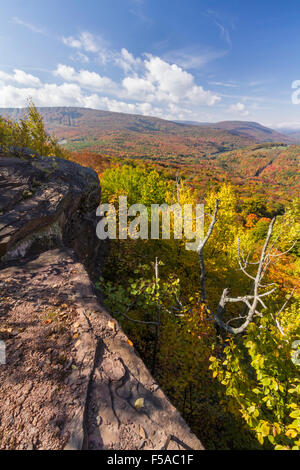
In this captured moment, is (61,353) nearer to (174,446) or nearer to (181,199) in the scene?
(174,446)

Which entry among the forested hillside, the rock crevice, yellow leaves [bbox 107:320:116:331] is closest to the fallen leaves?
the rock crevice

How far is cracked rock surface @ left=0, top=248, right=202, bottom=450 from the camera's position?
2543mm

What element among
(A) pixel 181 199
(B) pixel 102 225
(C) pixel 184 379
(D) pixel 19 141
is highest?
(D) pixel 19 141

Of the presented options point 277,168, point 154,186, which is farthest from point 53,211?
point 277,168

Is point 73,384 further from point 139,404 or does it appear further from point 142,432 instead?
point 142,432

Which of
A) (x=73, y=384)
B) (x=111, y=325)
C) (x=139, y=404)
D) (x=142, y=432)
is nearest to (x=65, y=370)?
(x=73, y=384)

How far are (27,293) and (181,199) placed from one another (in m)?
11.5

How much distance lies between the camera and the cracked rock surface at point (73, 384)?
2543mm

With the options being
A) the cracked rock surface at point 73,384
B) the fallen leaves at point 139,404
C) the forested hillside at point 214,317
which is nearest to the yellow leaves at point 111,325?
the cracked rock surface at point 73,384

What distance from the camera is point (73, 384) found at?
2.99m

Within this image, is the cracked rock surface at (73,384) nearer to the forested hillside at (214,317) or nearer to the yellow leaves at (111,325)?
the yellow leaves at (111,325)

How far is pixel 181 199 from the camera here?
14055mm

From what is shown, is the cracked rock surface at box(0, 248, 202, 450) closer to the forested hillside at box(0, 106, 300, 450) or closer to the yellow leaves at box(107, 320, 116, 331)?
the yellow leaves at box(107, 320, 116, 331)
